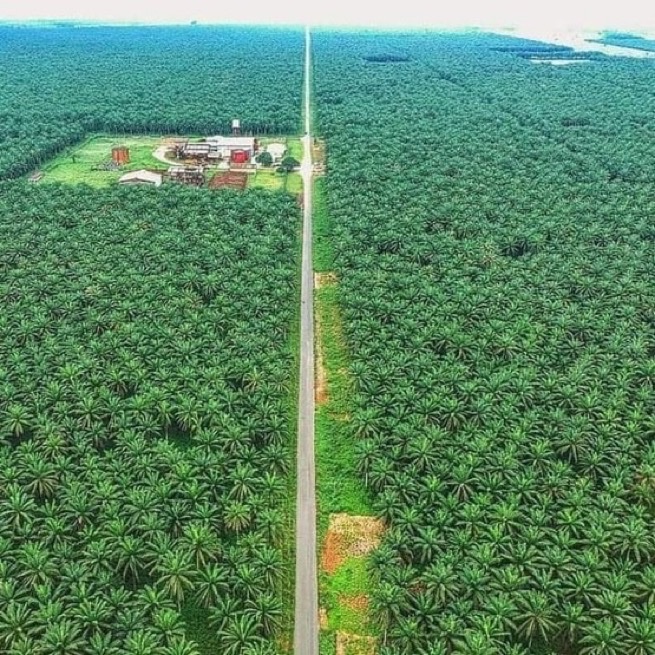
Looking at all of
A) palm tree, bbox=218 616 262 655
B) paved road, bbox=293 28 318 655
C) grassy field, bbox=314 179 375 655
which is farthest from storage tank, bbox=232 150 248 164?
palm tree, bbox=218 616 262 655

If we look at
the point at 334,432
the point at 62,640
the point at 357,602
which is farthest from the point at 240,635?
the point at 334,432

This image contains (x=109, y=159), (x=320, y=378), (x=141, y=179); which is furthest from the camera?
(x=109, y=159)

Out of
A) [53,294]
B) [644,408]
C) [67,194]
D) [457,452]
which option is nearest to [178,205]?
[67,194]

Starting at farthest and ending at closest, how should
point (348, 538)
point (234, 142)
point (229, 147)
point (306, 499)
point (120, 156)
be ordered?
point (234, 142), point (229, 147), point (120, 156), point (306, 499), point (348, 538)

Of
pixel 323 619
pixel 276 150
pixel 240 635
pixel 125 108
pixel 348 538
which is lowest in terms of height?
pixel 323 619

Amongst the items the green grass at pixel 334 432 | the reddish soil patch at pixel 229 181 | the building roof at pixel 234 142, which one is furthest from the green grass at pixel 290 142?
the green grass at pixel 334 432

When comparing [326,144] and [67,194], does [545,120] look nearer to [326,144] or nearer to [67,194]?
[326,144]

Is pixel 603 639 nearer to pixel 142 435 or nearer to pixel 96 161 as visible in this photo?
pixel 142 435

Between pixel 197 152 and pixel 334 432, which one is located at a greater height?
pixel 197 152
